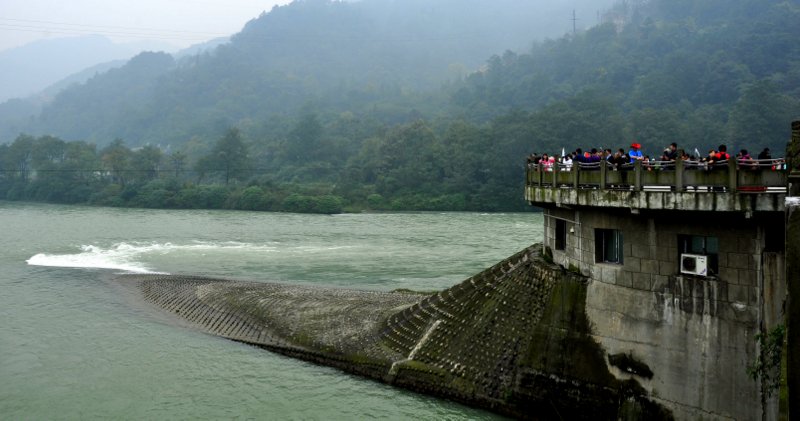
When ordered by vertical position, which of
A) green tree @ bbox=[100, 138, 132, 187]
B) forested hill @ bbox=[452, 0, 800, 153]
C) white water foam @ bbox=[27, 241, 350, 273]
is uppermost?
forested hill @ bbox=[452, 0, 800, 153]

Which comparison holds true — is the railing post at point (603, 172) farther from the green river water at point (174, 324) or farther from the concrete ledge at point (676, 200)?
the green river water at point (174, 324)

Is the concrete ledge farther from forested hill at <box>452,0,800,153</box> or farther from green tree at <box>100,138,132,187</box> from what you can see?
green tree at <box>100,138,132,187</box>

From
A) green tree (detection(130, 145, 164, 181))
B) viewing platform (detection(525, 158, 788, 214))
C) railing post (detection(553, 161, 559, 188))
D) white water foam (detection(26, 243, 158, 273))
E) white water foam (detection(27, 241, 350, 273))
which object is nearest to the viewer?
viewing platform (detection(525, 158, 788, 214))

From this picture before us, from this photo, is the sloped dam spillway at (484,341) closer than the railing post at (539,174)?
Yes

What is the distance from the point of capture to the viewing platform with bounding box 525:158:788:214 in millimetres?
11023

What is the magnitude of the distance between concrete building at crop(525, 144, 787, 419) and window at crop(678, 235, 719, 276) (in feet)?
0.06

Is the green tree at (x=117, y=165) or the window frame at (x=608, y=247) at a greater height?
the green tree at (x=117, y=165)

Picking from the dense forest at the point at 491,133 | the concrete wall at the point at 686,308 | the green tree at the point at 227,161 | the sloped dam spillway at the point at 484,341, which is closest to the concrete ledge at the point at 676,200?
the concrete wall at the point at 686,308

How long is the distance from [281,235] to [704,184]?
155ft

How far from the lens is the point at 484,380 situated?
51.1 ft

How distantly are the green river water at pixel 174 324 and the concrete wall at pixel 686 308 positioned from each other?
13.1ft

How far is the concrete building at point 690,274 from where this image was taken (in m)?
11.1

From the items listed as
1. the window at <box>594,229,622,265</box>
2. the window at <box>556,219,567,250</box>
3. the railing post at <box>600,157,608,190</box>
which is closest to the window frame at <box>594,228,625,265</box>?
the window at <box>594,229,622,265</box>

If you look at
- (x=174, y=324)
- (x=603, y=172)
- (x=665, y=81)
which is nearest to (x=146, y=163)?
(x=665, y=81)
